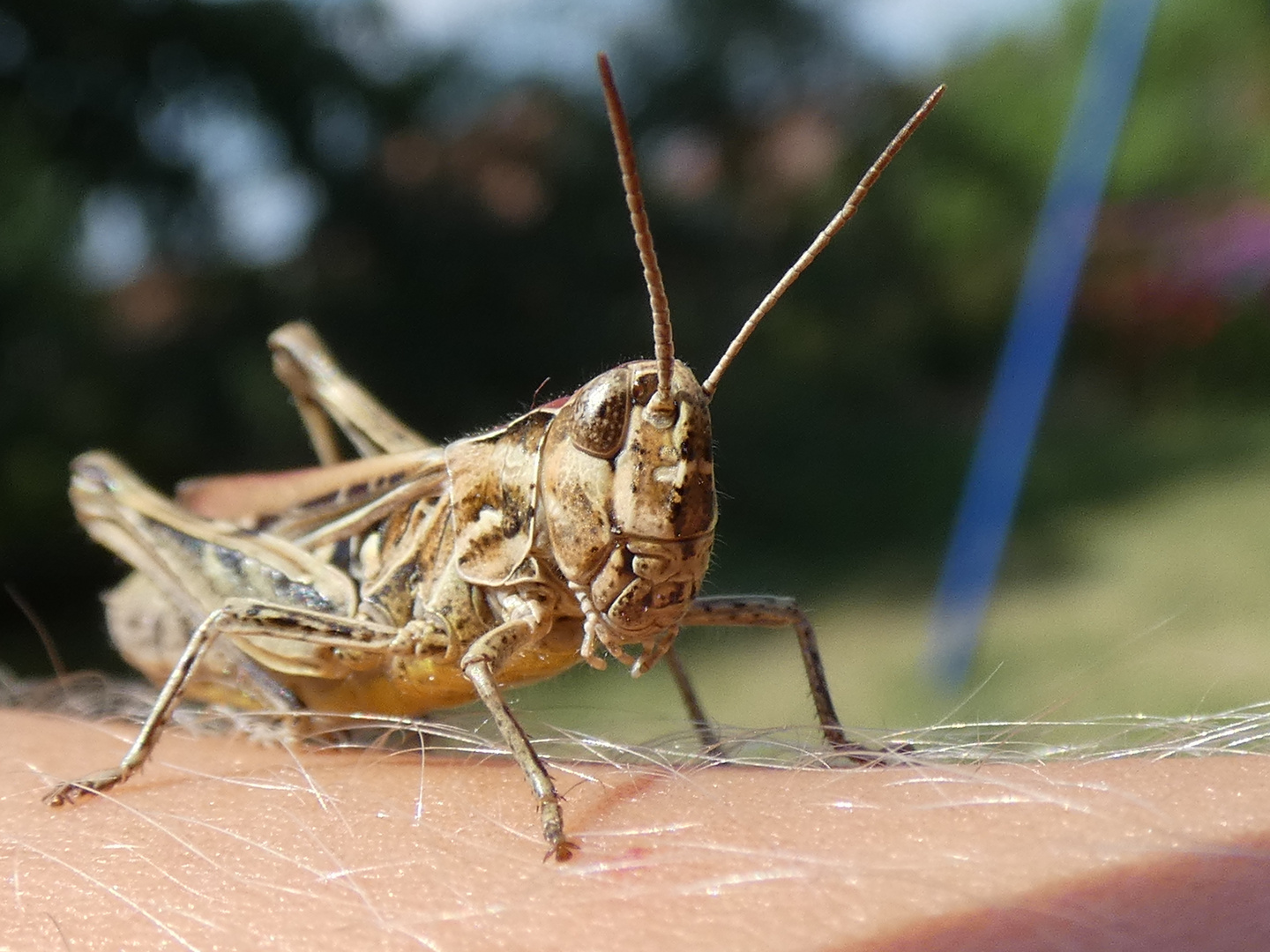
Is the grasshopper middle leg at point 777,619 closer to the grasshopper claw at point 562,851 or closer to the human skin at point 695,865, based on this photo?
the human skin at point 695,865

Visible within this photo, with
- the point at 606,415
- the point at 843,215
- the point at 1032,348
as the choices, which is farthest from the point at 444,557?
the point at 1032,348

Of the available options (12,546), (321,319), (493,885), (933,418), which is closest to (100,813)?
(493,885)

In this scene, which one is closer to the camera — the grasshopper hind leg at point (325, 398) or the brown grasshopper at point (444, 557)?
the brown grasshopper at point (444, 557)

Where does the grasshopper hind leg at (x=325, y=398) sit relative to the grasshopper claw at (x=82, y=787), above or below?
above

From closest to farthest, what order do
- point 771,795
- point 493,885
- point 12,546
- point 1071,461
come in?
point 493,885
point 771,795
point 12,546
point 1071,461

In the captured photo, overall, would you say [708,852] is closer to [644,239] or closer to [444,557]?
[644,239]

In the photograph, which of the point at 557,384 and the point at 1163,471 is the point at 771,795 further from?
the point at 1163,471

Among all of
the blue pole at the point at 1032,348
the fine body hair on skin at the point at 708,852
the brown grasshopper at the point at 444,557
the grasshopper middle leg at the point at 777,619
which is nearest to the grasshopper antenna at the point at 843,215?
the brown grasshopper at the point at 444,557

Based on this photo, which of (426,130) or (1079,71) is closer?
(426,130)
